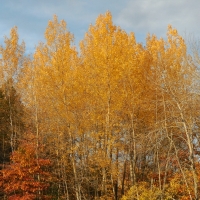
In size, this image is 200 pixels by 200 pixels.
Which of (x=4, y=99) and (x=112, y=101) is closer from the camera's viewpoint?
(x=112, y=101)

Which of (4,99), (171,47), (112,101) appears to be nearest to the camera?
(112,101)

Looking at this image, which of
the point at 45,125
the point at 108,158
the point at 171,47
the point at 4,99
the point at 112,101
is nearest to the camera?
the point at 108,158

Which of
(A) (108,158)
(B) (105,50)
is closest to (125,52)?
(B) (105,50)

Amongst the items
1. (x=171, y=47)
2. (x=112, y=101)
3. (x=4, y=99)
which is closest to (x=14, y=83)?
(x=4, y=99)

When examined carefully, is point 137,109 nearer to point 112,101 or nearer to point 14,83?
point 112,101

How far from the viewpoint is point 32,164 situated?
396 inches

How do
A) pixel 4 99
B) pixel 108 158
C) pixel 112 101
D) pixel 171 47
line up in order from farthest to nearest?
1. pixel 4 99
2. pixel 171 47
3. pixel 112 101
4. pixel 108 158

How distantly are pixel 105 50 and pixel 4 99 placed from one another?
23.4 feet

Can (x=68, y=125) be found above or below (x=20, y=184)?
above

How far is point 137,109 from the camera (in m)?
10.3

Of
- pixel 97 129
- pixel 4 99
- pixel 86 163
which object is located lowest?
pixel 86 163

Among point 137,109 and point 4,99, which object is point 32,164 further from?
point 4,99

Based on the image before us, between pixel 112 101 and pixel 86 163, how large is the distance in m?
2.49

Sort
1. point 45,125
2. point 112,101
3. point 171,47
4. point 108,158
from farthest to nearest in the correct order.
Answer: point 171,47
point 45,125
point 112,101
point 108,158
